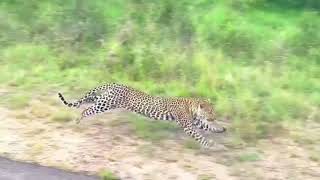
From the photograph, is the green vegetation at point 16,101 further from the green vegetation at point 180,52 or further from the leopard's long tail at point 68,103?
the leopard's long tail at point 68,103

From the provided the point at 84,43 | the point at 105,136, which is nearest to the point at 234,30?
the point at 84,43

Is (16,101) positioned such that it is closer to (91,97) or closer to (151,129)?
(91,97)

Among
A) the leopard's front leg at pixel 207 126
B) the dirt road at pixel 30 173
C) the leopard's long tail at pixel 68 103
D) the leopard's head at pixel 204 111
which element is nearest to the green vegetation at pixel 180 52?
the leopard's front leg at pixel 207 126

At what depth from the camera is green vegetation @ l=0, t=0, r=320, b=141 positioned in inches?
353

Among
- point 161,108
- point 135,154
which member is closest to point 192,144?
point 161,108

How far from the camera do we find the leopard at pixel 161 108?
7801mm

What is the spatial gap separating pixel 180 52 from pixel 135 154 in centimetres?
287

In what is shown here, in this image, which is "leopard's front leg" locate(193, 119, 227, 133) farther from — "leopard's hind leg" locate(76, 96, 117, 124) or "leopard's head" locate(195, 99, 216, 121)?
"leopard's hind leg" locate(76, 96, 117, 124)

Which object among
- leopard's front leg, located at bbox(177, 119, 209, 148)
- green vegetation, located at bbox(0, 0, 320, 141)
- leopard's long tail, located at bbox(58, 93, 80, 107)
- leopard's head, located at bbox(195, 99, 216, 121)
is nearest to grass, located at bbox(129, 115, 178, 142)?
green vegetation, located at bbox(0, 0, 320, 141)

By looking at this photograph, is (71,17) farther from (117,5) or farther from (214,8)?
(214,8)

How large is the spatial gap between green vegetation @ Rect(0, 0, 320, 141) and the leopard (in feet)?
0.89

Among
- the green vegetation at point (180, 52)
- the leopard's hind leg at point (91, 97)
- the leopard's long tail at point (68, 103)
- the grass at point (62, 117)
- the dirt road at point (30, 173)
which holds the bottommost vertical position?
the dirt road at point (30, 173)

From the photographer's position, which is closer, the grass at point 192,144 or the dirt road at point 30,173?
the dirt road at point 30,173

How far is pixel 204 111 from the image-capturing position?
7.88 meters
